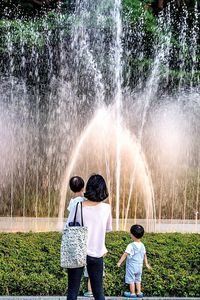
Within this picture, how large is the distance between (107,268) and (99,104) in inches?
398

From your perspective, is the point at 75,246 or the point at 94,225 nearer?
the point at 75,246

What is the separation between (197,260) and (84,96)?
34.3ft

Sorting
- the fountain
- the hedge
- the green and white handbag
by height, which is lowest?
the hedge

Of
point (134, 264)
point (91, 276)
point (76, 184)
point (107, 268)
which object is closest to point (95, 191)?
point (76, 184)

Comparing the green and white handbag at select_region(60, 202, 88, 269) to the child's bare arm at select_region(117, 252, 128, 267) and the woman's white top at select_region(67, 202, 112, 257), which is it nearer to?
the woman's white top at select_region(67, 202, 112, 257)

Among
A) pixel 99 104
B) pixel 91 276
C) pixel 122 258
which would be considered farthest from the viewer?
pixel 99 104

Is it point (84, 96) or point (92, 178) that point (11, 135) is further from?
point (92, 178)

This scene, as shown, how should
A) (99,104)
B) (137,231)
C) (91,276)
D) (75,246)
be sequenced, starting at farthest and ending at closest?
(99,104)
(137,231)
(91,276)
(75,246)

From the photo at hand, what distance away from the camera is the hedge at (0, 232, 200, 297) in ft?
20.9

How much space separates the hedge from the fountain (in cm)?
753

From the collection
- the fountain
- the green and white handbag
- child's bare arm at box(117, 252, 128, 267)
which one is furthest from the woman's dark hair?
the fountain

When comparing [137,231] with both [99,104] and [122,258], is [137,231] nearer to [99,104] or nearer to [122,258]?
[122,258]

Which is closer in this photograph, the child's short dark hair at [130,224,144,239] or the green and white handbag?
the green and white handbag

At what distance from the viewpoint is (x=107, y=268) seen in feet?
22.0
